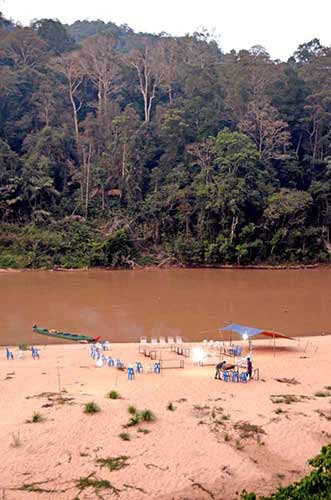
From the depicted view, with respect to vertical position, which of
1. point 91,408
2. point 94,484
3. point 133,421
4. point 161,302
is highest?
point 161,302

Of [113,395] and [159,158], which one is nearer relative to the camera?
[113,395]

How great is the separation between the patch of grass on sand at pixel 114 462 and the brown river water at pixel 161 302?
8.82m

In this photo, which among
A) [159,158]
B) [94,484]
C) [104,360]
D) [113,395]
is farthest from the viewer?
[159,158]

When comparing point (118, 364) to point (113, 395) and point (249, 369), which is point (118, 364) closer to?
point (113, 395)

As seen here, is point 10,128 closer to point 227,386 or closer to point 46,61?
point 46,61

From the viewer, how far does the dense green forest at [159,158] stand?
100 ft

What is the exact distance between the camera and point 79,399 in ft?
32.4

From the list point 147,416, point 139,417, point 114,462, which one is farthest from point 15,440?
point 147,416

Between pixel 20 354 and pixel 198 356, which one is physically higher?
pixel 198 356

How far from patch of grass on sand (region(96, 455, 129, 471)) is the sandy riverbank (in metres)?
0.08

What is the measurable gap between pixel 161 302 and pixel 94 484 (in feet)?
47.4

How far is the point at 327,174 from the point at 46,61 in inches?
1003

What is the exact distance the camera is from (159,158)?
36469mm

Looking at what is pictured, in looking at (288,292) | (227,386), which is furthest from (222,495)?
(288,292)
